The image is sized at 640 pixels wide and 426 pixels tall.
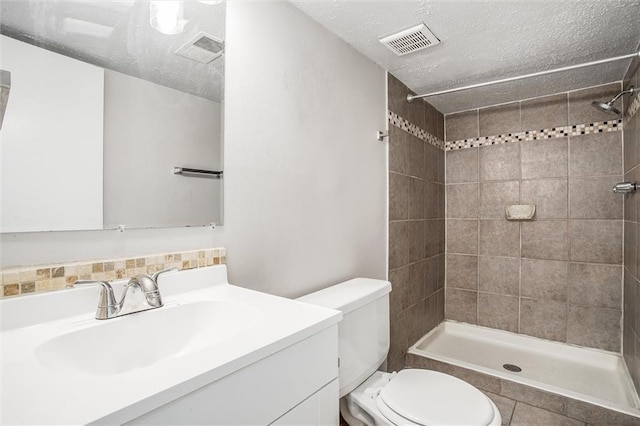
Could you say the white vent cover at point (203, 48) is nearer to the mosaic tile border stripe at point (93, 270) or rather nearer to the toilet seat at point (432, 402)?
the mosaic tile border stripe at point (93, 270)

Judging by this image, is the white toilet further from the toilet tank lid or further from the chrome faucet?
the chrome faucet

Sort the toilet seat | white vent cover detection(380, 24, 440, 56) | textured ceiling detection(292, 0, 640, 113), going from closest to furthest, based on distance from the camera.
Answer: the toilet seat → textured ceiling detection(292, 0, 640, 113) → white vent cover detection(380, 24, 440, 56)

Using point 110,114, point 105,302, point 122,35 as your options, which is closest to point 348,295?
point 105,302

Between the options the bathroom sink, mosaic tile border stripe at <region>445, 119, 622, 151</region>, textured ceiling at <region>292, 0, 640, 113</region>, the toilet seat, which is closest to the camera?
the bathroom sink

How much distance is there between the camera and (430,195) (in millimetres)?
2660

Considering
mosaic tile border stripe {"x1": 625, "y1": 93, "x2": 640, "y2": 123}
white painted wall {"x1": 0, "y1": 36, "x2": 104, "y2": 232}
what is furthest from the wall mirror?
mosaic tile border stripe {"x1": 625, "y1": 93, "x2": 640, "y2": 123}

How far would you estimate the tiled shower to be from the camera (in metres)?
2.21

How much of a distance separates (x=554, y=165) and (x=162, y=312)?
2.75 m

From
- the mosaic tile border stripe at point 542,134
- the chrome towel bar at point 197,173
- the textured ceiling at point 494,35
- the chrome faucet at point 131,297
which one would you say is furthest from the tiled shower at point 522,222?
the chrome faucet at point 131,297

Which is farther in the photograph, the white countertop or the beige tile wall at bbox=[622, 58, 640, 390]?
the beige tile wall at bbox=[622, 58, 640, 390]

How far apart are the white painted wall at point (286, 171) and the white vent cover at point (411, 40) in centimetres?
21

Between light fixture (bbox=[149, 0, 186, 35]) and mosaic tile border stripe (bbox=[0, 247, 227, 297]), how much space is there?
0.72 meters

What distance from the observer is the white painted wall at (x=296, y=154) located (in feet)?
4.06

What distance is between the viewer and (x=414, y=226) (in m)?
2.40
